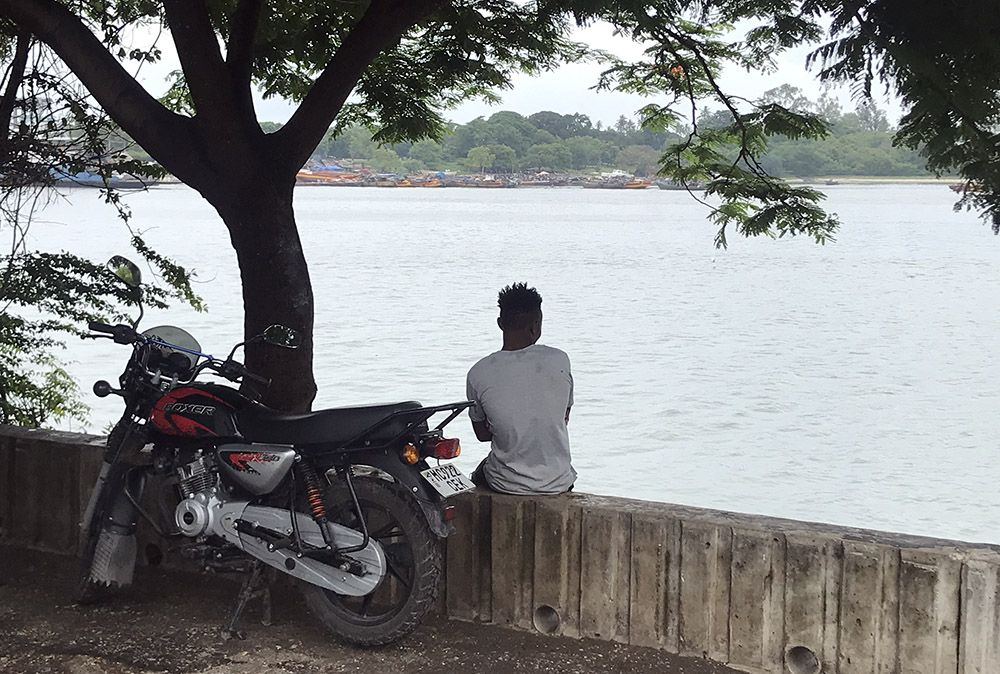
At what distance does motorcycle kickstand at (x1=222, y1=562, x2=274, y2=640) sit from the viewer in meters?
5.22

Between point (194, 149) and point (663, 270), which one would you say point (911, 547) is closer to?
point (194, 149)

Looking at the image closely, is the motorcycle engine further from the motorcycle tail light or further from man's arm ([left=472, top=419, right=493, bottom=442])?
man's arm ([left=472, top=419, right=493, bottom=442])

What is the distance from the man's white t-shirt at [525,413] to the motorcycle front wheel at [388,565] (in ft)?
1.66

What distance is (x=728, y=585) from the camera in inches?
194

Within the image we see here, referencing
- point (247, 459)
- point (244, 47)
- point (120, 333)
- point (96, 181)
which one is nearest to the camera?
point (247, 459)

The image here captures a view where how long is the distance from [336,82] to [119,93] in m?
1.10

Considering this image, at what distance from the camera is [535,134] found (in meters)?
22.2

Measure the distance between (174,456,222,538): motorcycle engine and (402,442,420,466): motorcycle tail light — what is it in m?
0.85

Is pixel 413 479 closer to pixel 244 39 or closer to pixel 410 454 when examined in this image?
pixel 410 454

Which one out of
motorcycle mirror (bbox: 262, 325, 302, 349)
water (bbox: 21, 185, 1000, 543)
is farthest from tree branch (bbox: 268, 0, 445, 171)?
water (bbox: 21, 185, 1000, 543)

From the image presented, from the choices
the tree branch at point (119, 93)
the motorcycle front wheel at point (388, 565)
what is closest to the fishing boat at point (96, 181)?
the tree branch at point (119, 93)

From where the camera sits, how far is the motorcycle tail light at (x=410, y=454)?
16.2 feet

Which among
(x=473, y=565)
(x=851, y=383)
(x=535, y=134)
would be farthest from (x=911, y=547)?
(x=851, y=383)

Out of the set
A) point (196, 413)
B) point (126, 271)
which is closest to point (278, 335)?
point (196, 413)
